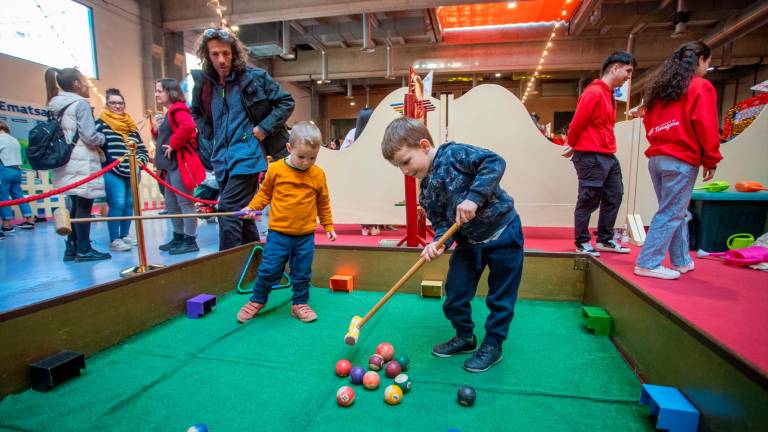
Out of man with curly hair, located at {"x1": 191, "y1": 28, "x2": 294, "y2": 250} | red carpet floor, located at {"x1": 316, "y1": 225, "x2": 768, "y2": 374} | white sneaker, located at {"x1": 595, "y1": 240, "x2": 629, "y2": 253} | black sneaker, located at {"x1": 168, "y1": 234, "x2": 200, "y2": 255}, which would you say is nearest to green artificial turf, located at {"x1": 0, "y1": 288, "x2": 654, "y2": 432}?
red carpet floor, located at {"x1": 316, "y1": 225, "x2": 768, "y2": 374}

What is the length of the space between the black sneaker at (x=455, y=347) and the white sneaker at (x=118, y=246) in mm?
3846

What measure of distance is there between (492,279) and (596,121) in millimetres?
1948

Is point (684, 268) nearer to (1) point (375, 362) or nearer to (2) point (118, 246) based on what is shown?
(1) point (375, 362)

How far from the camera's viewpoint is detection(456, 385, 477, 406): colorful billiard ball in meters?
1.42

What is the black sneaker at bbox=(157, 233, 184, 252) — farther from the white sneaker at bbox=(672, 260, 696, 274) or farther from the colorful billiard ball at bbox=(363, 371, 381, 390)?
the white sneaker at bbox=(672, 260, 696, 274)

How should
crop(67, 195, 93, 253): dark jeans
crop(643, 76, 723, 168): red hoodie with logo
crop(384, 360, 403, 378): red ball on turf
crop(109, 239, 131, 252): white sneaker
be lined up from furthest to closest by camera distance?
crop(109, 239, 131, 252): white sneaker
crop(67, 195, 93, 253): dark jeans
crop(643, 76, 723, 168): red hoodie with logo
crop(384, 360, 403, 378): red ball on turf

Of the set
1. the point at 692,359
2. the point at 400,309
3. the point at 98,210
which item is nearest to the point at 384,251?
the point at 400,309

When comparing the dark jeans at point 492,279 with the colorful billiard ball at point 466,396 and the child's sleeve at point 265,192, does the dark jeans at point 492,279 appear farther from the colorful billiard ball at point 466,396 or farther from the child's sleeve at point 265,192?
the child's sleeve at point 265,192

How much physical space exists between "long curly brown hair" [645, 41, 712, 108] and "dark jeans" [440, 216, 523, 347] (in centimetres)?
151

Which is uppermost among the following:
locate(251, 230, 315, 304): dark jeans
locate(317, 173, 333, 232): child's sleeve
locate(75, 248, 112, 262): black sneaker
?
locate(317, 173, 333, 232): child's sleeve

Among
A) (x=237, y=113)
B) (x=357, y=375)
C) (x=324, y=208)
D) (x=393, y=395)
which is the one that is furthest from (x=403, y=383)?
(x=237, y=113)

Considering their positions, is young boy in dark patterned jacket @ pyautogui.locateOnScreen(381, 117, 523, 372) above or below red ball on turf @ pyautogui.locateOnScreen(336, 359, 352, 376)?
above

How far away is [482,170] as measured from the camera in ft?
5.33

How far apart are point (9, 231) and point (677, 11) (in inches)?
468
